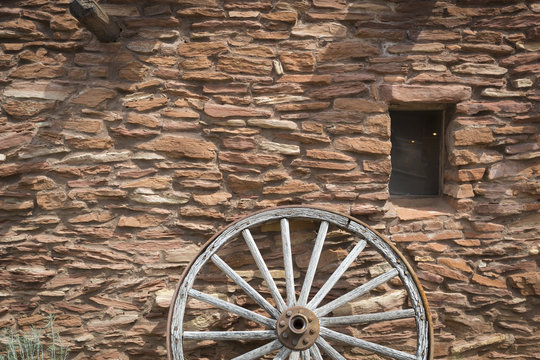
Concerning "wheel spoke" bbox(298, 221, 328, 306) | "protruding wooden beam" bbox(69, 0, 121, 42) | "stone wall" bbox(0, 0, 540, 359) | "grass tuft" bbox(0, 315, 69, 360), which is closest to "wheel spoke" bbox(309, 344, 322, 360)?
"wheel spoke" bbox(298, 221, 328, 306)

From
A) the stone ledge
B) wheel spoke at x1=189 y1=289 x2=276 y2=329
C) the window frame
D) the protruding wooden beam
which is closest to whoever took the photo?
the protruding wooden beam

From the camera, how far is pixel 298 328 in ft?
6.81

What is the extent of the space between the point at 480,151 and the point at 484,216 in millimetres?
419

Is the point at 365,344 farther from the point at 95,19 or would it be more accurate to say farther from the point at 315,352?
the point at 95,19

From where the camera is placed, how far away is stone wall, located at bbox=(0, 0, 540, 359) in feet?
7.77

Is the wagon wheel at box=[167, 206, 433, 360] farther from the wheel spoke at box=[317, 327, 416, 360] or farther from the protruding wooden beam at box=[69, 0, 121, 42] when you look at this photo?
the protruding wooden beam at box=[69, 0, 121, 42]

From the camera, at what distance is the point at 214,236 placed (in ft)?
7.30

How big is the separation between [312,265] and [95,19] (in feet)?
5.87

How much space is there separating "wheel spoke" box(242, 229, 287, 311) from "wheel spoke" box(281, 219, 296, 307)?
5 centimetres

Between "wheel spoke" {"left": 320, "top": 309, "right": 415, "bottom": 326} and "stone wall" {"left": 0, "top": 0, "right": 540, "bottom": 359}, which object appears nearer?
"wheel spoke" {"left": 320, "top": 309, "right": 415, "bottom": 326}

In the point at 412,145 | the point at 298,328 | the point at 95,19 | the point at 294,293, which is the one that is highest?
the point at 95,19

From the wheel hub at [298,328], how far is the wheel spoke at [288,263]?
0.08 meters

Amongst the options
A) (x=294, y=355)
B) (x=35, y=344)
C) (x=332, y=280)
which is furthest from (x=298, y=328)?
(x=35, y=344)

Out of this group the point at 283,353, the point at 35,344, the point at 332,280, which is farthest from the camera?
the point at 35,344
